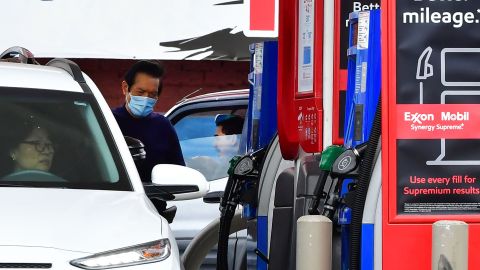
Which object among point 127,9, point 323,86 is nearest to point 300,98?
point 323,86

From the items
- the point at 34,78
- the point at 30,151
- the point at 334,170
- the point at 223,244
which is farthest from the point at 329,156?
the point at 34,78

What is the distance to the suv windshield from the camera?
6.17m

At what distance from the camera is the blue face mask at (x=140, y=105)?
9.00m

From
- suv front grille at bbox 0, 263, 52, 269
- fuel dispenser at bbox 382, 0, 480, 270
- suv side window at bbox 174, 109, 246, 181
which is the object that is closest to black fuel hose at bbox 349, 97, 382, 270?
fuel dispenser at bbox 382, 0, 480, 270

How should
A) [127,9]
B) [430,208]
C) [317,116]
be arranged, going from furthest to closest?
[127,9] → [317,116] → [430,208]

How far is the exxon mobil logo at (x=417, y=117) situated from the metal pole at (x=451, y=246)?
1.28 feet

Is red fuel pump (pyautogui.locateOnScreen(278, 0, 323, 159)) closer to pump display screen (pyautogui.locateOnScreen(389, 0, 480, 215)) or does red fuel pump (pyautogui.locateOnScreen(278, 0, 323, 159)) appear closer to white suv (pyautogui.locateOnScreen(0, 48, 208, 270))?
white suv (pyautogui.locateOnScreen(0, 48, 208, 270))

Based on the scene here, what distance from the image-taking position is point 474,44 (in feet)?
16.5

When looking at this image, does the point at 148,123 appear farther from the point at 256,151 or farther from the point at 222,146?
the point at 256,151

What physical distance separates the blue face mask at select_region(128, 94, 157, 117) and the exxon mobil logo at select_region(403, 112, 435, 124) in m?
4.20

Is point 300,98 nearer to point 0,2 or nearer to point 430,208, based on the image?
point 430,208

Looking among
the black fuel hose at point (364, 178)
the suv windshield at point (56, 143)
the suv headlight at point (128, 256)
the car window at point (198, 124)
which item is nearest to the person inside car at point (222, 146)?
the car window at point (198, 124)

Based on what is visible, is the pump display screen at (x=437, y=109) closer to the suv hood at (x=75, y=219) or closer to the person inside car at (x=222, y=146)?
the suv hood at (x=75, y=219)

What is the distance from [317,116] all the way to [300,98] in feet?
0.90
